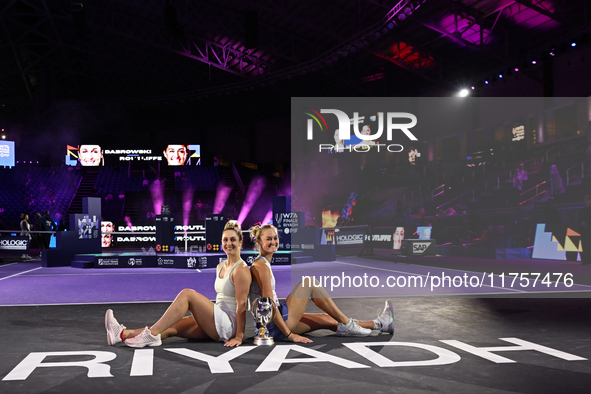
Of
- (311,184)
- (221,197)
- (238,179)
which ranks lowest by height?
(221,197)

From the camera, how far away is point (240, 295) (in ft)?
15.2

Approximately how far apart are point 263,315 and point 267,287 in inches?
10.0

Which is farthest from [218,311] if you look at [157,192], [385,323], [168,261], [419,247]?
[157,192]

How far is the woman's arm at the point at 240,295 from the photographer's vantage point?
461 cm

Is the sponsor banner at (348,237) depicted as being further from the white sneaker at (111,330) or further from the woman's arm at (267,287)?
the white sneaker at (111,330)

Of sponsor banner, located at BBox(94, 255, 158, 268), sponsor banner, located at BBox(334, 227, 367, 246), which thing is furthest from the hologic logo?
sponsor banner, located at BBox(334, 227, 367, 246)

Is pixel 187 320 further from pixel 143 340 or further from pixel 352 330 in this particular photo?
pixel 352 330

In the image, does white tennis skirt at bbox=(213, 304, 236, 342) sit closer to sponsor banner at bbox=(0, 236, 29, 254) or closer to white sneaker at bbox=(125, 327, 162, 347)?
white sneaker at bbox=(125, 327, 162, 347)

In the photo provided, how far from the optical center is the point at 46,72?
31797mm

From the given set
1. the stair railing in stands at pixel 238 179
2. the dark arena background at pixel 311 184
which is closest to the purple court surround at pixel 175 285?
the dark arena background at pixel 311 184

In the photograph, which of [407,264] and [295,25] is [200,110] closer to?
[295,25]

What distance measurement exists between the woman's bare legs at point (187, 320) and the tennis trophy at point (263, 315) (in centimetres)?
42

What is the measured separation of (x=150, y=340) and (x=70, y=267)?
11575mm

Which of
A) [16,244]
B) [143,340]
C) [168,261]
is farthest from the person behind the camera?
[16,244]
